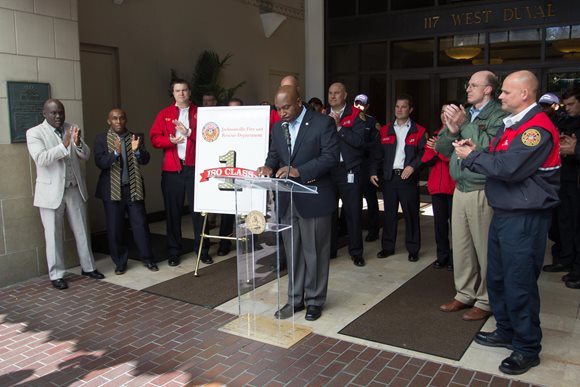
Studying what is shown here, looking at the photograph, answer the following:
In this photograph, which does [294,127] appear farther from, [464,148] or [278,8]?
[278,8]

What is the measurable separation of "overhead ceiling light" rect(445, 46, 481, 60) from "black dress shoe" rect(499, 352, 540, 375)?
727 cm

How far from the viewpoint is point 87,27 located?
24.0ft

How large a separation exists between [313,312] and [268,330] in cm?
44

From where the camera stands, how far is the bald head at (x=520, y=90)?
131 inches

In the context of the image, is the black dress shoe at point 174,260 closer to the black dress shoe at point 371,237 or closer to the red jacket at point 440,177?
the black dress shoe at point 371,237

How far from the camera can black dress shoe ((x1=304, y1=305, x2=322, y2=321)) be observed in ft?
14.2

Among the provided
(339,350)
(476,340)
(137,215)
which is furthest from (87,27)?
(476,340)

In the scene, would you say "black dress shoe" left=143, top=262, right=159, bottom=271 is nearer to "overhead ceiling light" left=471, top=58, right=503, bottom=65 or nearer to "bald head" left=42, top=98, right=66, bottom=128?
"bald head" left=42, top=98, right=66, bottom=128

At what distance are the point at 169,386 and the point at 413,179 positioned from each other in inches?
141

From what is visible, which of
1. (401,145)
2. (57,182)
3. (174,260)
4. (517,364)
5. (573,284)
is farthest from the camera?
(174,260)

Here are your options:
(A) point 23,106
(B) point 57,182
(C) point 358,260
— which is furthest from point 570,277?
(A) point 23,106

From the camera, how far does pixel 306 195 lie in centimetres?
Answer: 421

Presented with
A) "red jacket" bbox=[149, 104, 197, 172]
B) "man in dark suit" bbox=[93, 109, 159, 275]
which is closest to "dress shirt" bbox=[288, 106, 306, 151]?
"red jacket" bbox=[149, 104, 197, 172]

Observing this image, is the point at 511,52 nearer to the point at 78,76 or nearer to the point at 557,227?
the point at 557,227
